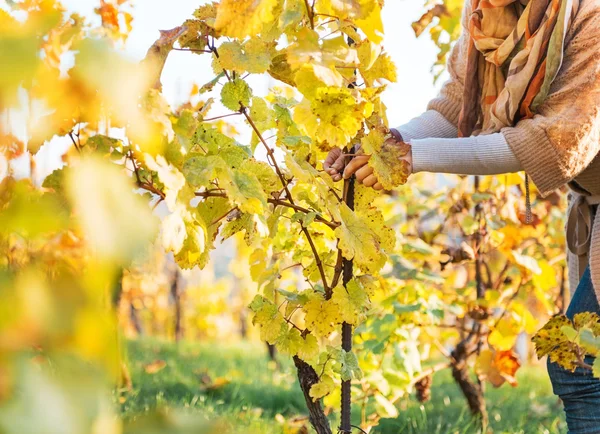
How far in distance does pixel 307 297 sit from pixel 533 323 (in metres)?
1.66

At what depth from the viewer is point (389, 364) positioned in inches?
84.4

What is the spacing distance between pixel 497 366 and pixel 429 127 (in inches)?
44.8

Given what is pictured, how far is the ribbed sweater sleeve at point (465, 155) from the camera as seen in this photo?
138 centimetres

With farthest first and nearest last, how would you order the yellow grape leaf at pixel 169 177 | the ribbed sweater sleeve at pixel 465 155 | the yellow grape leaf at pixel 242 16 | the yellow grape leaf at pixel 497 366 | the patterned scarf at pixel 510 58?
the yellow grape leaf at pixel 497 366 → the patterned scarf at pixel 510 58 → the ribbed sweater sleeve at pixel 465 155 → the yellow grape leaf at pixel 242 16 → the yellow grape leaf at pixel 169 177

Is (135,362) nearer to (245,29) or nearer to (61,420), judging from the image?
(245,29)

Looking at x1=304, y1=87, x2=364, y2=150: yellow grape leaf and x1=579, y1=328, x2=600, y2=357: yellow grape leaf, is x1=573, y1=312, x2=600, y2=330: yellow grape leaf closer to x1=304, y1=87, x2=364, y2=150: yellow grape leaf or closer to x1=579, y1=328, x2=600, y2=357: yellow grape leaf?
x1=579, y1=328, x2=600, y2=357: yellow grape leaf

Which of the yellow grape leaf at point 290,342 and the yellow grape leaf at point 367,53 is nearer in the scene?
the yellow grape leaf at point 367,53

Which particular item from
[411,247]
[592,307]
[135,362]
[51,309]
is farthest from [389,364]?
[135,362]

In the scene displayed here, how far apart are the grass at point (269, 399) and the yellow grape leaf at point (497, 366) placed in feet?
0.66

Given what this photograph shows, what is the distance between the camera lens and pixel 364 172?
1.25m

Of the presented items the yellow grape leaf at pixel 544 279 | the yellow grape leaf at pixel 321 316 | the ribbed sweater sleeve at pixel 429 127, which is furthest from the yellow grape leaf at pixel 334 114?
the yellow grape leaf at pixel 544 279

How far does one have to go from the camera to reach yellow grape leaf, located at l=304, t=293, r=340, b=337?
124 centimetres

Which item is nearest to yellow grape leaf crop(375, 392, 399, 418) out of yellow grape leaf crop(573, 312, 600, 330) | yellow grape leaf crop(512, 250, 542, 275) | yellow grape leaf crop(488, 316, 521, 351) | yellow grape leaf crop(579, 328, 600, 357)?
yellow grape leaf crop(488, 316, 521, 351)

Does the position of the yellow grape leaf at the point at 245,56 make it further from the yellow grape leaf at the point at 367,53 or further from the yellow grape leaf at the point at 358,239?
the yellow grape leaf at the point at 358,239
